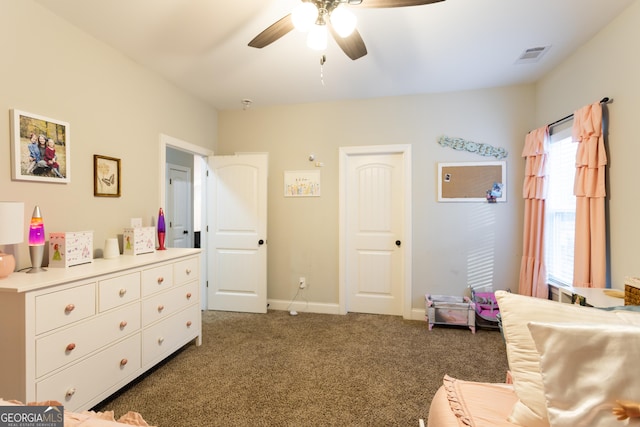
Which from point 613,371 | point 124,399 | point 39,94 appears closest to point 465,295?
point 613,371

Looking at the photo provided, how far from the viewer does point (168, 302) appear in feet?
7.80

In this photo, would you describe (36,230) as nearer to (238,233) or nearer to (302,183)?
(238,233)

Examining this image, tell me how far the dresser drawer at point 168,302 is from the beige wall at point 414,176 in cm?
127

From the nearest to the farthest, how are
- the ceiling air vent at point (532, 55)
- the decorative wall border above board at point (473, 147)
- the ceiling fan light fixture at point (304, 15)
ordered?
the ceiling fan light fixture at point (304, 15), the ceiling air vent at point (532, 55), the decorative wall border above board at point (473, 147)

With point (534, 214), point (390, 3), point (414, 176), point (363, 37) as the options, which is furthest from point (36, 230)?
point (534, 214)

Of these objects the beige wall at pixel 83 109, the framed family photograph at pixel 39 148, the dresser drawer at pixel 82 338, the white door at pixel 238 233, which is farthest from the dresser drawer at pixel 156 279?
the white door at pixel 238 233

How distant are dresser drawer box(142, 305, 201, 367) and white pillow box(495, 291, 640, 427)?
2.27 metres

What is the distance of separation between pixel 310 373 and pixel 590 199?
2.52 m

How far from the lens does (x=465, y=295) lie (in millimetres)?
3340

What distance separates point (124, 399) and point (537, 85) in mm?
4565

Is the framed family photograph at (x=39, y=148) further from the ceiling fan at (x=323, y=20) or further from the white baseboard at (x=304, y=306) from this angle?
the white baseboard at (x=304, y=306)

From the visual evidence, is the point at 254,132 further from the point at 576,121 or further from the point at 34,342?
the point at 576,121

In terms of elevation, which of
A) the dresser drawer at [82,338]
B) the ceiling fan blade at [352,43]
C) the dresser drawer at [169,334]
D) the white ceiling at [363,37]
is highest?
the white ceiling at [363,37]

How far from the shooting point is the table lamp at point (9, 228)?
151 centimetres
